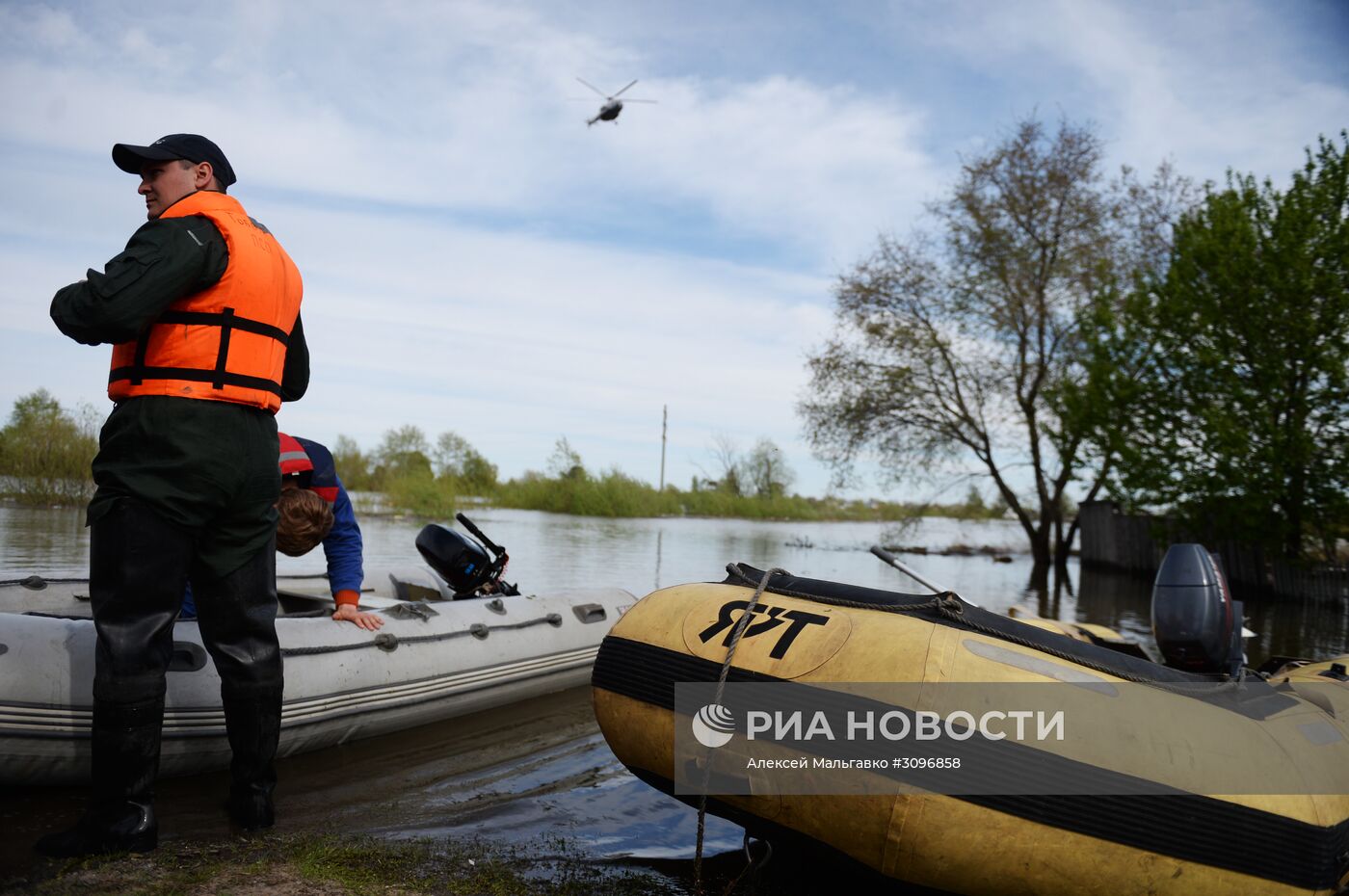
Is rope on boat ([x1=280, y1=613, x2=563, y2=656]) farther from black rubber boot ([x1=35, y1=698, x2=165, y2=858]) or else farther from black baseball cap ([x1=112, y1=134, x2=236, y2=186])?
black baseball cap ([x1=112, y1=134, x2=236, y2=186])

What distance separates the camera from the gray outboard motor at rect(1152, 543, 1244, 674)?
4.05 m

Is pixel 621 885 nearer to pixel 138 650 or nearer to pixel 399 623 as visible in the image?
pixel 138 650

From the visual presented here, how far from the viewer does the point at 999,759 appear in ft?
7.17

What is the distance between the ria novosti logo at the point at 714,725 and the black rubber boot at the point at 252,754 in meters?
1.31

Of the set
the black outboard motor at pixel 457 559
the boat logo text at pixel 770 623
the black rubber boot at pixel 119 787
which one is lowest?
the black rubber boot at pixel 119 787

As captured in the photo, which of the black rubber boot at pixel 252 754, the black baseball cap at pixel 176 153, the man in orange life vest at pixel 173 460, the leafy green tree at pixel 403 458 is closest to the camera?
the man in orange life vest at pixel 173 460

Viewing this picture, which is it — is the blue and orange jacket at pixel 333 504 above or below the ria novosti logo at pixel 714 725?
above

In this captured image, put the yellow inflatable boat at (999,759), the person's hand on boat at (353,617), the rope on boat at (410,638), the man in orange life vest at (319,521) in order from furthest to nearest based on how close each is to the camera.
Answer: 1. the person's hand on boat at (353,617)
2. the rope on boat at (410,638)
3. the man in orange life vest at (319,521)
4. the yellow inflatable boat at (999,759)

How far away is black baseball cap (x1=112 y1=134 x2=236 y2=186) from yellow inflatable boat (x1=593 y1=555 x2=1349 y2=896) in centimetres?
188

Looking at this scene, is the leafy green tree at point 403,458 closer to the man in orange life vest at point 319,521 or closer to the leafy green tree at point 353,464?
the leafy green tree at point 353,464

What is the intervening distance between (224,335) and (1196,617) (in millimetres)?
4060

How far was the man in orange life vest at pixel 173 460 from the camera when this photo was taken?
2354 millimetres

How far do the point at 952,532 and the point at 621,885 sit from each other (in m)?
31.9

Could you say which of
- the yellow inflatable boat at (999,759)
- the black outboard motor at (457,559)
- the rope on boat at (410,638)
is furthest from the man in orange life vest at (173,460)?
the black outboard motor at (457,559)
